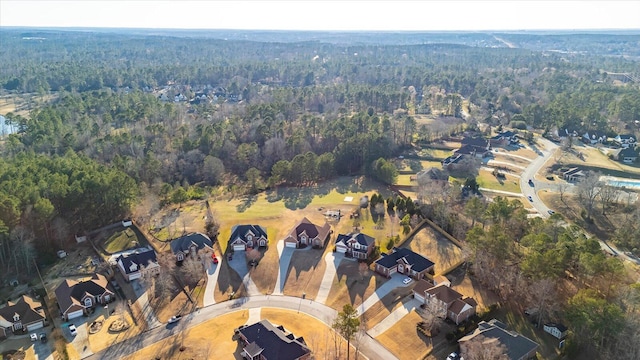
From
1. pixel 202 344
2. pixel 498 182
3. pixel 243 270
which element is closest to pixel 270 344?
pixel 202 344

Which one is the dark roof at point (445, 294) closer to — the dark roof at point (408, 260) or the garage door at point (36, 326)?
the dark roof at point (408, 260)

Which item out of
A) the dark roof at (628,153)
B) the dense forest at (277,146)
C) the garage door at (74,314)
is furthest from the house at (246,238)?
the dark roof at (628,153)

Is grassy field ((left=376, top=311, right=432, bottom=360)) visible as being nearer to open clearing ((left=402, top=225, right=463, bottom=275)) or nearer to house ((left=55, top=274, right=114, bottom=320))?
open clearing ((left=402, top=225, right=463, bottom=275))

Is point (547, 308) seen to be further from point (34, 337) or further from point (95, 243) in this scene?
point (95, 243)

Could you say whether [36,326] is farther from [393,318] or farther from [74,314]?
[393,318]

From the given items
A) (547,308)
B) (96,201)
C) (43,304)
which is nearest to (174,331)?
(43,304)

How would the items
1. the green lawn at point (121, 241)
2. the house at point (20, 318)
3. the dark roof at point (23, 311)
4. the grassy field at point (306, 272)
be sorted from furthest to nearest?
the green lawn at point (121, 241), the grassy field at point (306, 272), the dark roof at point (23, 311), the house at point (20, 318)

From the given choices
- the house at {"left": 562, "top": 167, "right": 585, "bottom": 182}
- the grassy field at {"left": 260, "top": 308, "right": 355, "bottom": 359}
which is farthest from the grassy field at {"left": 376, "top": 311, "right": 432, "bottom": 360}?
the house at {"left": 562, "top": 167, "right": 585, "bottom": 182}
